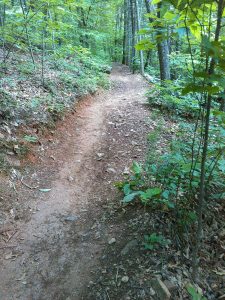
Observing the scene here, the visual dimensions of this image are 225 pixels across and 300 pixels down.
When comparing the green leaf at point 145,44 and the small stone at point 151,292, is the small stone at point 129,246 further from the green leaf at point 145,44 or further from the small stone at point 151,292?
the green leaf at point 145,44

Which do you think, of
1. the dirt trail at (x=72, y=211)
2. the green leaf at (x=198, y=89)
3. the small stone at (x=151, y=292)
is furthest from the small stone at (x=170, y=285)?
the green leaf at (x=198, y=89)

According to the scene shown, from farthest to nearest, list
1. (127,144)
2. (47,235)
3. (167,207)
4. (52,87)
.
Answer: (52,87) → (127,144) → (47,235) → (167,207)

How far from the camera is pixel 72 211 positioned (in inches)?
177

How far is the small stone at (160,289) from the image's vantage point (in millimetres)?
2724

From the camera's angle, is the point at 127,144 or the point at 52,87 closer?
the point at 127,144

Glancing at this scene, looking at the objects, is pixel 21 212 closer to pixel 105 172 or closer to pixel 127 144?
pixel 105 172

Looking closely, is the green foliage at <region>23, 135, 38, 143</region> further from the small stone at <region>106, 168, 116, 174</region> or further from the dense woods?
the small stone at <region>106, 168, 116, 174</region>

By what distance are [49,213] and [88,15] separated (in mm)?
19789

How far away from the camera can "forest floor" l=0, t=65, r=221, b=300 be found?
3.02 m

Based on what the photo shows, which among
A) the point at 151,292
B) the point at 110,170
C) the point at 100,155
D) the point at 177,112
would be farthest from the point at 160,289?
the point at 177,112

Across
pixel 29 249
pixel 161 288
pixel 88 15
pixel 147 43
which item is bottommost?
pixel 29 249

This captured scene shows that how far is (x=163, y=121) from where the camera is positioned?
8078mm

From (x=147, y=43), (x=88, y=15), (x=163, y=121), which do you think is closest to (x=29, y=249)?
(x=147, y=43)

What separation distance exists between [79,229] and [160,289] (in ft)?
5.39
